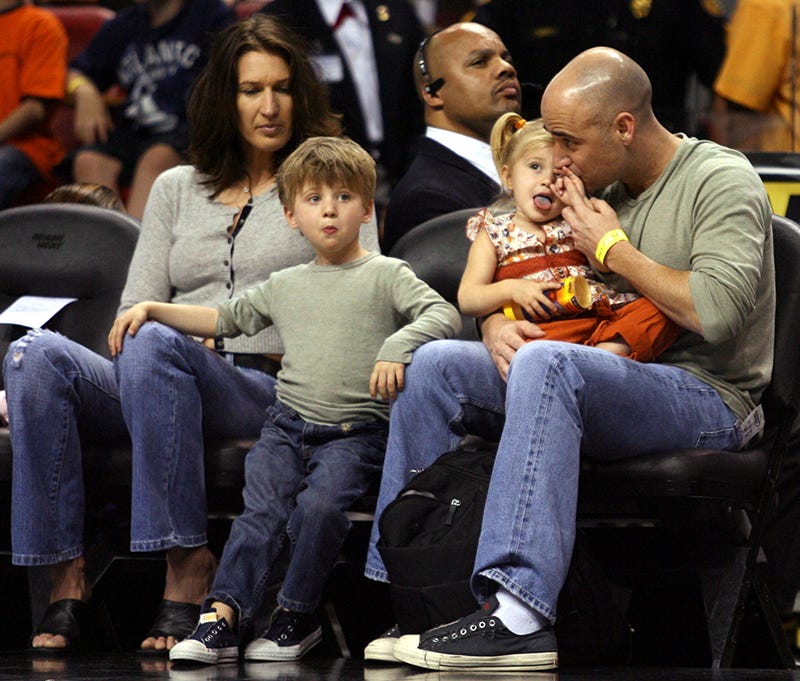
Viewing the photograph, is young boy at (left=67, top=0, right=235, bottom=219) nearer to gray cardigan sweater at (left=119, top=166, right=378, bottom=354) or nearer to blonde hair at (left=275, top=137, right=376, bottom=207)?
gray cardigan sweater at (left=119, top=166, right=378, bottom=354)

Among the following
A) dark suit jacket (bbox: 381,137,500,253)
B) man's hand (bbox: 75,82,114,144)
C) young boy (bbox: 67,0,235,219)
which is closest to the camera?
dark suit jacket (bbox: 381,137,500,253)

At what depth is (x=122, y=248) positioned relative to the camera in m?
3.44

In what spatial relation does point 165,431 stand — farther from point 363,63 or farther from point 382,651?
point 363,63

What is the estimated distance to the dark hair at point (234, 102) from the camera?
333 cm

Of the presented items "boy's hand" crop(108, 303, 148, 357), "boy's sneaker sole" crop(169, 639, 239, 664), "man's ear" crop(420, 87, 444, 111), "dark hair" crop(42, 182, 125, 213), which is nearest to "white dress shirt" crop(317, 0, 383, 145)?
"man's ear" crop(420, 87, 444, 111)

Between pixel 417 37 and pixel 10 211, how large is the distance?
1.60 metres

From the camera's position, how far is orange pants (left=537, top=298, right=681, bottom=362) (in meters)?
2.55

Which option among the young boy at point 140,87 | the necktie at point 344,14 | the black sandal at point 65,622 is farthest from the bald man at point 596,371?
the young boy at point 140,87

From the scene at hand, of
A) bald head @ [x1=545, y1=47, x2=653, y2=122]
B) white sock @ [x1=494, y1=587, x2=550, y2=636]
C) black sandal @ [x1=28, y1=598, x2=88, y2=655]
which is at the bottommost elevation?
black sandal @ [x1=28, y1=598, x2=88, y2=655]

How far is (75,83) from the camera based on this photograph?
4992 mm

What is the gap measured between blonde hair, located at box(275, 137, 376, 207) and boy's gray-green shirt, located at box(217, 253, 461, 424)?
159mm

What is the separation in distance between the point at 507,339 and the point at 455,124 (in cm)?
137

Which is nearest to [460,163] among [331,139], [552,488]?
[331,139]

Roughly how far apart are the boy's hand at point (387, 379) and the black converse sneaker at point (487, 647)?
18.1 inches
